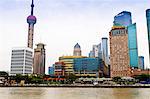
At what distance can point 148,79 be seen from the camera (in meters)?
182

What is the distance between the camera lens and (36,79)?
159500 mm

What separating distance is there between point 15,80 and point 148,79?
91.1 metres

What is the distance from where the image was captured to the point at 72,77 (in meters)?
178

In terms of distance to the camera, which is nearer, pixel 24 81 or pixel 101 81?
pixel 24 81

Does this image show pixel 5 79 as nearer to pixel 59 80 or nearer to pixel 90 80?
pixel 59 80

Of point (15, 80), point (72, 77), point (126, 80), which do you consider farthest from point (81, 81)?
point (15, 80)

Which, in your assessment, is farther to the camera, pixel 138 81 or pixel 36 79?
pixel 138 81

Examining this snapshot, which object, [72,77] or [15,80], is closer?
[15,80]

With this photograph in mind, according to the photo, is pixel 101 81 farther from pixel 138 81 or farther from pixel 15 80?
pixel 15 80

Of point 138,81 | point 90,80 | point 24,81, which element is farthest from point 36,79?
point 138,81

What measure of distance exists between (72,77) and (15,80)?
38.7 meters

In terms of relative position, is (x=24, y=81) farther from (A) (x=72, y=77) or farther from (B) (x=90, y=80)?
(B) (x=90, y=80)

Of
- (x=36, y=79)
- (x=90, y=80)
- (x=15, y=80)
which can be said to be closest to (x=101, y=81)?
(x=90, y=80)

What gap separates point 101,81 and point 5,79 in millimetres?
67085
